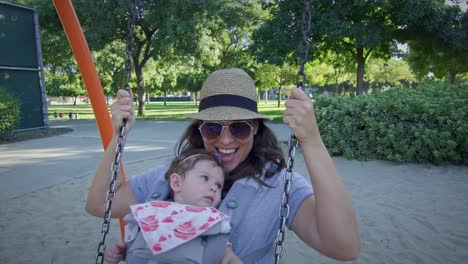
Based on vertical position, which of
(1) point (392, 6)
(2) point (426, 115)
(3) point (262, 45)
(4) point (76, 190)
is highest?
(1) point (392, 6)

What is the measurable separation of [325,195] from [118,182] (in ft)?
3.63

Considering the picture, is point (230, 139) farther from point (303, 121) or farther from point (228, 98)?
point (303, 121)

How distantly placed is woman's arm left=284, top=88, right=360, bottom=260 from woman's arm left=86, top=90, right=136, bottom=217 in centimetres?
84

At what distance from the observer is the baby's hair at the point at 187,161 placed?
1.68 metres

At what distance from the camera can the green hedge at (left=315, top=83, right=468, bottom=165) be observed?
6.32 metres

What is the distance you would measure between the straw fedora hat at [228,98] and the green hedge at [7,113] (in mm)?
10520

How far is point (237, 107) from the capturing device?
1.75 meters

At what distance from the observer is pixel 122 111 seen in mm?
1719

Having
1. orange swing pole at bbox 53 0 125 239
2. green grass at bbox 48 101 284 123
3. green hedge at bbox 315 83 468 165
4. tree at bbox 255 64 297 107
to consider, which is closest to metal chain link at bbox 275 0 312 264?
orange swing pole at bbox 53 0 125 239

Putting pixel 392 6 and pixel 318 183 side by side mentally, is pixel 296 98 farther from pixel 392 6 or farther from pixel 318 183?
pixel 392 6

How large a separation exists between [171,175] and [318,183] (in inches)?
29.6

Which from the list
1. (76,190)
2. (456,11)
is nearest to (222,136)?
(76,190)

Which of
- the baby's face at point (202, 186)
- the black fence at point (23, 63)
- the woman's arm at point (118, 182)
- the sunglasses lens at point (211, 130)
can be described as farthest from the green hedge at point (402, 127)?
the black fence at point (23, 63)

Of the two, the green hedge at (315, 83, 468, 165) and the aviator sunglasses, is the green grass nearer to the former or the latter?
the green hedge at (315, 83, 468, 165)
